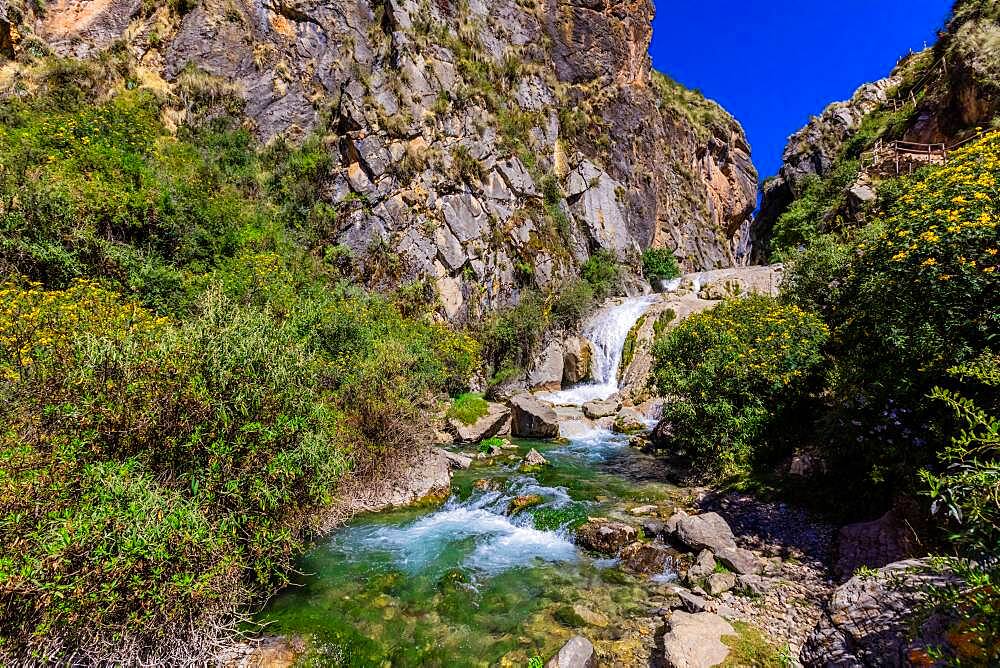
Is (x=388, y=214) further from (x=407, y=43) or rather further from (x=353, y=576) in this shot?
(x=353, y=576)

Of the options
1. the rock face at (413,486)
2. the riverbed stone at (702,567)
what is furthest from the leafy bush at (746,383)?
the rock face at (413,486)

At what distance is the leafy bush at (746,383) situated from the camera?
11.1 metres

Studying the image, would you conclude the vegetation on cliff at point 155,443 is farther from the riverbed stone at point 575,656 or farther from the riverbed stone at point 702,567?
the riverbed stone at point 702,567

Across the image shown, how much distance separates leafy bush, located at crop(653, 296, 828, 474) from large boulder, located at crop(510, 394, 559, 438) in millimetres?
7116

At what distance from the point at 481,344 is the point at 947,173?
77.1 feet

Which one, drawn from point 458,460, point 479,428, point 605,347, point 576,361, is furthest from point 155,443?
point 605,347

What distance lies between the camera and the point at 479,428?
18859 mm

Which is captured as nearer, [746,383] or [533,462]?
[746,383]

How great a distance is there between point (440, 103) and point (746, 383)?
28.4m

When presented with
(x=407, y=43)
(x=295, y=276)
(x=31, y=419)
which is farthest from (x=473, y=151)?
(x=31, y=419)

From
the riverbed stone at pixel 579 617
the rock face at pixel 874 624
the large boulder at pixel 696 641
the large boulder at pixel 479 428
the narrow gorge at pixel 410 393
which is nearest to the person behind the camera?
the rock face at pixel 874 624

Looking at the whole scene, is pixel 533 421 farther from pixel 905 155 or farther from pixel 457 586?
pixel 905 155

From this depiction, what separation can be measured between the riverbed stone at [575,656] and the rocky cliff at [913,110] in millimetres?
22167

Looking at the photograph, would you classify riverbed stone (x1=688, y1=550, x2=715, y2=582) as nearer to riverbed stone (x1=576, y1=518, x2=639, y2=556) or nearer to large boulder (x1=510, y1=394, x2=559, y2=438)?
riverbed stone (x1=576, y1=518, x2=639, y2=556)
